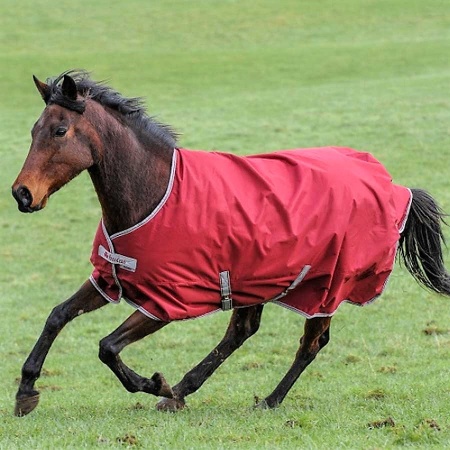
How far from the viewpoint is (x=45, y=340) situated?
22.0 ft

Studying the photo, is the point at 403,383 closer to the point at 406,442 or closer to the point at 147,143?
the point at 406,442

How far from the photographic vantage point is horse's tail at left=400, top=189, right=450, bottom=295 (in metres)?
7.90

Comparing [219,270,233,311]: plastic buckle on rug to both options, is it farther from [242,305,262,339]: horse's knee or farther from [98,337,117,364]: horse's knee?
[242,305,262,339]: horse's knee

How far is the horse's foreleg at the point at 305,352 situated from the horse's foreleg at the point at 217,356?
46 cm

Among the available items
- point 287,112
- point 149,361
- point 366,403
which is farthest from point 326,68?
point 366,403

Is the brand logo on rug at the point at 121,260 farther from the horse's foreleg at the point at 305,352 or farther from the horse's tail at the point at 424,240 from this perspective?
the horse's tail at the point at 424,240

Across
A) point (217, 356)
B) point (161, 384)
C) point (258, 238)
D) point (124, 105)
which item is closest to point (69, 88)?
point (124, 105)

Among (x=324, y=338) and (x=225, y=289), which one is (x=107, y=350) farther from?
(x=324, y=338)

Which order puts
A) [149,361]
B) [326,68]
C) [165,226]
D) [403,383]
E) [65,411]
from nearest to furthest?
[165,226], [65,411], [403,383], [149,361], [326,68]

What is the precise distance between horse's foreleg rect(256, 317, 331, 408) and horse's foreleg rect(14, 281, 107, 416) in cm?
156

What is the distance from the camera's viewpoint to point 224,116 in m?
24.5

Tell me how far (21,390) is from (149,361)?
3.18 metres

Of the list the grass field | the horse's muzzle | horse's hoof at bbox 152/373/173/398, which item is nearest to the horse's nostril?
the horse's muzzle

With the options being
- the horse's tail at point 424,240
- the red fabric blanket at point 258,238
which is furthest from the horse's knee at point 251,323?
the horse's tail at point 424,240
